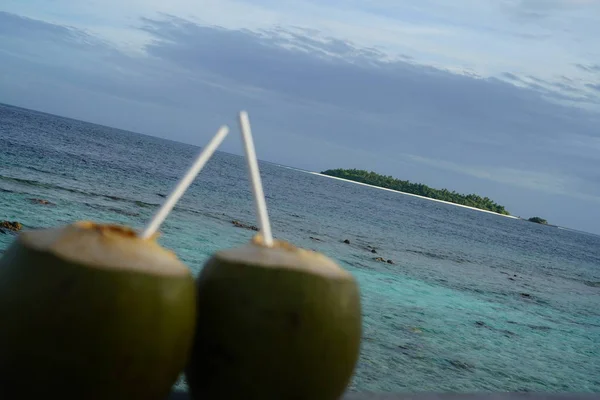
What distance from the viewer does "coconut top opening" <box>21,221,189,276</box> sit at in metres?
0.93

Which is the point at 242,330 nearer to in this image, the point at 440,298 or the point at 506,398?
the point at 506,398

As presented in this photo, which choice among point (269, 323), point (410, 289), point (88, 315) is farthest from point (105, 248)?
point (410, 289)

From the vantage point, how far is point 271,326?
99 centimetres

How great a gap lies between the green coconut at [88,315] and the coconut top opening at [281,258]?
0.39ft

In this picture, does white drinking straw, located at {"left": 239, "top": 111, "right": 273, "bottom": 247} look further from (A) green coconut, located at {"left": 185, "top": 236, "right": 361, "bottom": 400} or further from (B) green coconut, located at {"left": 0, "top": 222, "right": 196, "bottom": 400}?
(B) green coconut, located at {"left": 0, "top": 222, "right": 196, "bottom": 400}

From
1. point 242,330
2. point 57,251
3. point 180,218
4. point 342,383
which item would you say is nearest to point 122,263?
point 57,251

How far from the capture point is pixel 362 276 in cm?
1206

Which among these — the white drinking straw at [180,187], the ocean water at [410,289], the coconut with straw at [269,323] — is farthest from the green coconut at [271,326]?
the ocean water at [410,289]

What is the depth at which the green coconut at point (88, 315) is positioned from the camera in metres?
0.90

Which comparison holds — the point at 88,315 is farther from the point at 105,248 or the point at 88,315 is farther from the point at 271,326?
the point at 271,326

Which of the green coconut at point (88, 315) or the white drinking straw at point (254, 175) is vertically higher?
the white drinking straw at point (254, 175)

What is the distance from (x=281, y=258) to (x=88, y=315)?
0.97 feet

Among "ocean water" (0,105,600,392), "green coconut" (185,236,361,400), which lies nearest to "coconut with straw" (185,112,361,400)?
"green coconut" (185,236,361,400)

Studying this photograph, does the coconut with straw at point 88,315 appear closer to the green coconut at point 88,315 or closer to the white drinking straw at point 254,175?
the green coconut at point 88,315
